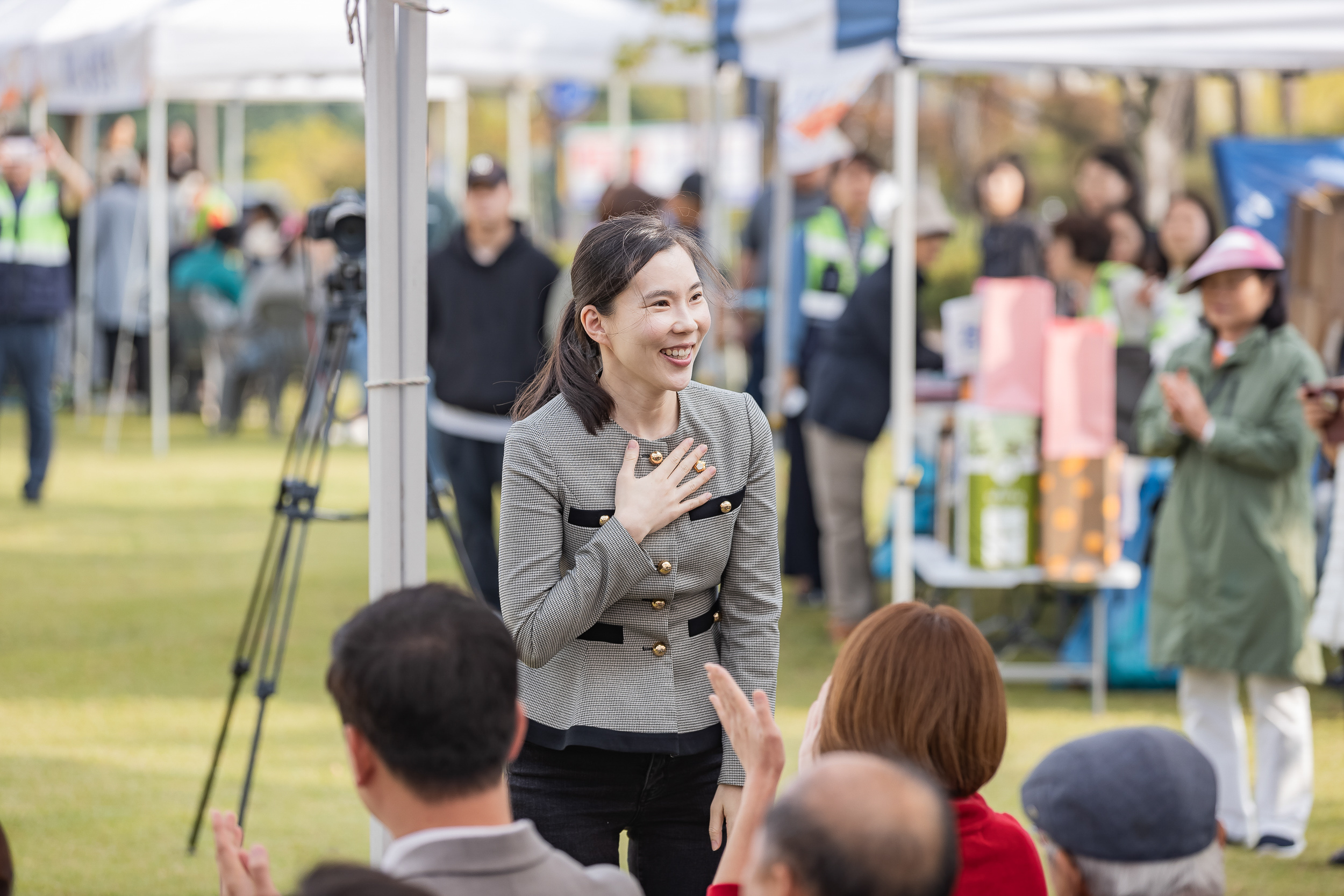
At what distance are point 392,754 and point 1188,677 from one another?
3.49 meters

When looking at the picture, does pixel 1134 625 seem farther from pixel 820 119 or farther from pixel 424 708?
pixel 424 708

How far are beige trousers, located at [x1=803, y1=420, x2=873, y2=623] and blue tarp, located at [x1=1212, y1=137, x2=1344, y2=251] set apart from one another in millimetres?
2285

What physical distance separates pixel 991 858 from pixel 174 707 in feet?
14.4

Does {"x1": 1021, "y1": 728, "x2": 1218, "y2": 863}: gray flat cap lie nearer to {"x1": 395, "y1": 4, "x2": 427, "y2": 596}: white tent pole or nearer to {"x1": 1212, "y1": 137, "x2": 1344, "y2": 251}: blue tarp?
{"x1": 395, "y1": 4, "x2": 427, "y2": 596}: white tent pole

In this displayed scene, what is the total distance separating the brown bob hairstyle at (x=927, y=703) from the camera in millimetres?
2023

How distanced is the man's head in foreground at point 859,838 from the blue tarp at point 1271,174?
6.33 meters

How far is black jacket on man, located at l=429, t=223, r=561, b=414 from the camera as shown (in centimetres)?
641

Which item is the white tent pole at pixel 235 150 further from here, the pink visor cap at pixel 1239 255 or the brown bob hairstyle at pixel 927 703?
the brown bob hairstyle at pixel 927 703

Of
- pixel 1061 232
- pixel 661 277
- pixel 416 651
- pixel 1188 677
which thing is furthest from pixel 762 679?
pixel 1061 232

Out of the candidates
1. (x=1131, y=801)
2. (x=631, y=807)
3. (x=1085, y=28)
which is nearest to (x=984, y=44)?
(x=1085, y=28)

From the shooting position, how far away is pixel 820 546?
7805mm

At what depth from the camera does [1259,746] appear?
14.9ft

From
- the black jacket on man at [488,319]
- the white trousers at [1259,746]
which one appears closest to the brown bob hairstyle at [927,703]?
the white trousers at [1259,746]

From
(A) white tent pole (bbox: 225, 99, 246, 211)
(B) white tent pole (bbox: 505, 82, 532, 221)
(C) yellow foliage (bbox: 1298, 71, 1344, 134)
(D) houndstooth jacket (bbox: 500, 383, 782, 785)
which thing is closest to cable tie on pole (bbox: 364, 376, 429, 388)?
(D) houndstooth jacket (bbox: 500, 383, 782, 785)
